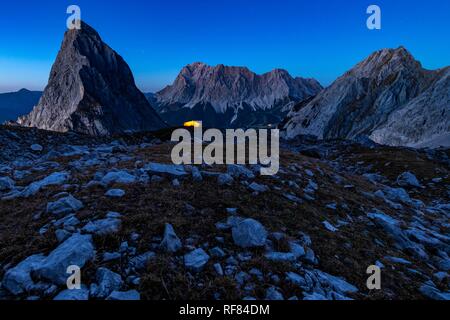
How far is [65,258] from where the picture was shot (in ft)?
17.8

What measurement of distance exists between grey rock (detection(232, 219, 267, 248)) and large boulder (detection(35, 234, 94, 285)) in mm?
3429

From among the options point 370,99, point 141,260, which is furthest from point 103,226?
point 370,99

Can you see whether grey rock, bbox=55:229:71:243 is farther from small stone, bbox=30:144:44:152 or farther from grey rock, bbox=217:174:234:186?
small stone, bbox=30:144:44:152

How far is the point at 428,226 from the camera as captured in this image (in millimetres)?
13070

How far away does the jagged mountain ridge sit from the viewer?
398ft

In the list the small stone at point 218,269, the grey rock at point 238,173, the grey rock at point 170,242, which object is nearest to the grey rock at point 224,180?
the grey rock at point 238,173

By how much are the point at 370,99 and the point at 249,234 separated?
493 ft

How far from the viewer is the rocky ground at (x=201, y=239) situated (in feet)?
17.2

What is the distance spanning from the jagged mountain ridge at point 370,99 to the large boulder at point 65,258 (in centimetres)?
11260

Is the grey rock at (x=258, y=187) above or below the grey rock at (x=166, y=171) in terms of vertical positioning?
below

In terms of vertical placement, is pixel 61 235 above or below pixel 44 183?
below

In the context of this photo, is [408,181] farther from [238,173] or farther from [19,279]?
[19,279]

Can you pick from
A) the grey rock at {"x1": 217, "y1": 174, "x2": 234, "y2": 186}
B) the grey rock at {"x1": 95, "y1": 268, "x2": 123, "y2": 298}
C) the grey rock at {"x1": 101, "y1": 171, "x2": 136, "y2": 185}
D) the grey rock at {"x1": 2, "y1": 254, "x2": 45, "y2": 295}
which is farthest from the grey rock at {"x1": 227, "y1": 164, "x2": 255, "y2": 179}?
the grey rock at {"x1": 2, "y1": 254, "x2": 45, "y2": 295}

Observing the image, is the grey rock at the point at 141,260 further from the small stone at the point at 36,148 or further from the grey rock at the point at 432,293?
the small stone at the point at 36,148
